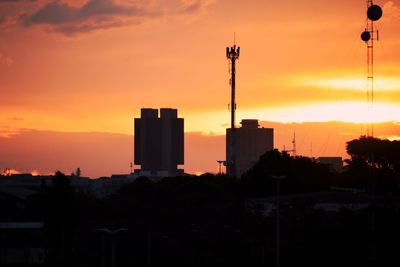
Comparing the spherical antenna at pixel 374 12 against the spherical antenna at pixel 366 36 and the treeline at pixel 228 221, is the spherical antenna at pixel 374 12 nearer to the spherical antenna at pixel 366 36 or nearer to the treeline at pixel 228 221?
the spherical antenna at pixel 366 36

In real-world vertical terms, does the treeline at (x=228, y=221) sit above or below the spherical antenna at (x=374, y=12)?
below

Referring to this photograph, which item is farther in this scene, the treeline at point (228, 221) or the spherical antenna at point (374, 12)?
the spherical antenna at point (374, 12)

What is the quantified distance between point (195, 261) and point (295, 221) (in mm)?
11597

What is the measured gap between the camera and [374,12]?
319 feet

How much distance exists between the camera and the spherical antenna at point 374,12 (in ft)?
318

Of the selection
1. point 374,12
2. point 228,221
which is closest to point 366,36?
point 374,12

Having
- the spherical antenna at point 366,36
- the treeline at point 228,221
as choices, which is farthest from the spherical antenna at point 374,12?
the treeline at point 228,221

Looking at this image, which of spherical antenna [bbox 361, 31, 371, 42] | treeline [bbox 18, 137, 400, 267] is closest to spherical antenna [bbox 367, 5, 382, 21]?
spherical antenna [bbox 361, 31, 371, 42]

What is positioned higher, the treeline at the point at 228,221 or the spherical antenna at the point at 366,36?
the spherical antenna at the point at 366,36

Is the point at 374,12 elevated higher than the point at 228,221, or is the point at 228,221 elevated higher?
the point at 374,12

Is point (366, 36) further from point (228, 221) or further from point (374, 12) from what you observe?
point (228, 221)

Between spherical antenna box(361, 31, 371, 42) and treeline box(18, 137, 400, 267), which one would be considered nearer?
treeline box(18, 137, 400, 267)

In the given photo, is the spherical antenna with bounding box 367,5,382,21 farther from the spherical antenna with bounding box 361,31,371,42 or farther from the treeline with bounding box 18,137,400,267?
the treeline with bounding box 18,137,400,267

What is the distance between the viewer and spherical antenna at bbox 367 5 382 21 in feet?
318
